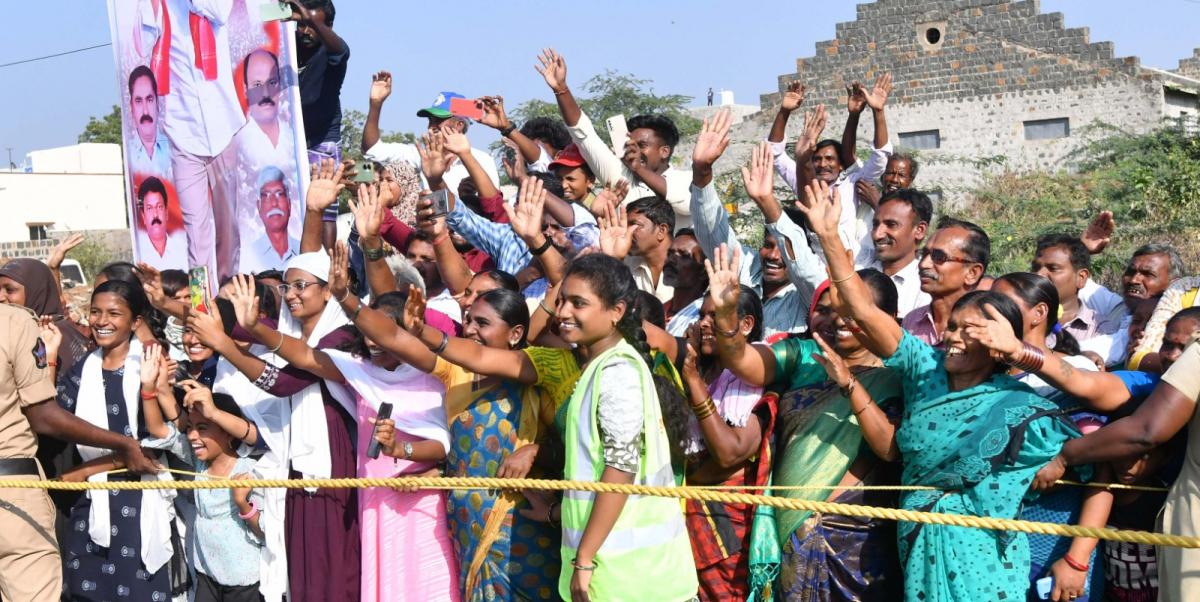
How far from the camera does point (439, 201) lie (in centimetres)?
580

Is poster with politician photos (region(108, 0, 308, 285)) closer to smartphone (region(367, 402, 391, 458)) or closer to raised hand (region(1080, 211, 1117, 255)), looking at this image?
smartphone (region(367, 402, 391, 458))

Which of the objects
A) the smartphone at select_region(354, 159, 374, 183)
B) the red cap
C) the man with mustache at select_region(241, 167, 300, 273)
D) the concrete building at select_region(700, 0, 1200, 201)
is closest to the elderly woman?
the red cap

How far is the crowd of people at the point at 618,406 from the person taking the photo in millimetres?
3943

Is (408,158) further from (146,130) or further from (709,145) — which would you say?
(709,145)

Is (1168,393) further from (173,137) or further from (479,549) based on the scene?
(173,137)

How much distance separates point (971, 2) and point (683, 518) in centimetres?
2037

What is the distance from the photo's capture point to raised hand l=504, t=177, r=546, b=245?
16.8 ft

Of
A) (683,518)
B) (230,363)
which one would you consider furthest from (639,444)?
(230,363)

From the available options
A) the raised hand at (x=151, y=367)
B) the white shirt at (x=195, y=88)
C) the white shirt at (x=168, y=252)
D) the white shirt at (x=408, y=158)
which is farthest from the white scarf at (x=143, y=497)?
the white shirt at (x=408, y=158)

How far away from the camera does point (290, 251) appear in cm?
663

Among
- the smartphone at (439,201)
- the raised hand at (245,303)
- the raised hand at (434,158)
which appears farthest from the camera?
the raised hand at (434,158)

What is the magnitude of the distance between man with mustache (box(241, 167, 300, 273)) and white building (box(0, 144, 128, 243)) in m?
29.2

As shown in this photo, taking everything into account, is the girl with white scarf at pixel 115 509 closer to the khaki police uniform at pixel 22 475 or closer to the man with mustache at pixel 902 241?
the khaki police uniform at pixel 22 475

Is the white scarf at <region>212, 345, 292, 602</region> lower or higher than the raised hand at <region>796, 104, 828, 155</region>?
lower
